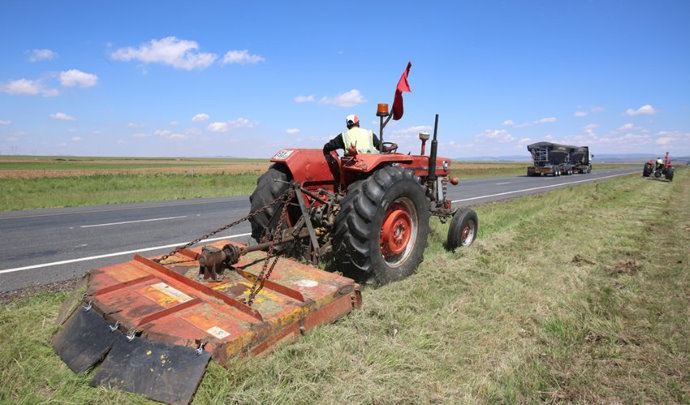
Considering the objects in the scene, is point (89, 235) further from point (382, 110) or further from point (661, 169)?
point (661, 169)

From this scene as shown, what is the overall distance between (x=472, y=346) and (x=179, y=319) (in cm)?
204

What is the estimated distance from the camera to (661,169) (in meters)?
25.5

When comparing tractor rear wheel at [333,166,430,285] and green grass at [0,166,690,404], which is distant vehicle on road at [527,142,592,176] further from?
tractor rear wheel at [333,166,430,285]

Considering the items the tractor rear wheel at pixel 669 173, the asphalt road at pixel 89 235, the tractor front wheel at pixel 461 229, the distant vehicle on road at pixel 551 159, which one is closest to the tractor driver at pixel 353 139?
the tractor front wheel at pixel 461 229

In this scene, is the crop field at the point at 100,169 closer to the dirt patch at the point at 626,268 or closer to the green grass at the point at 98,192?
the green grass at the point at 98,192

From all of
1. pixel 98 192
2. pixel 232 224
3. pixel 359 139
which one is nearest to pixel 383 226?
pixel 359 139

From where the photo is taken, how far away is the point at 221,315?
251 centimetres

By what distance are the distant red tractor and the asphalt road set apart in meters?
26.0

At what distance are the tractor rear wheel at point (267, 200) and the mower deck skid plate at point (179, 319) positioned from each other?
0.90 metres

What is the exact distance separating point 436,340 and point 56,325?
9.08 feet

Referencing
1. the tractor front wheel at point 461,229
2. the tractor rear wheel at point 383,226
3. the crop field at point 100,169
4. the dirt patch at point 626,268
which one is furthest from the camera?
the crop field at point 100,169

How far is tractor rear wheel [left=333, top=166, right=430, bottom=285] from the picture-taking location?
3602 mm

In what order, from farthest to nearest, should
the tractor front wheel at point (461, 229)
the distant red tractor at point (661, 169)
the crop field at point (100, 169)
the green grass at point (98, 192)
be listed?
the crop field at point (100, 169)
the distant red tractor at point (661, 169)
the green grass at point (98, 192)
the tractor front wheel at point (461, 229)

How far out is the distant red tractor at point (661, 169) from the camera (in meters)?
23.4
